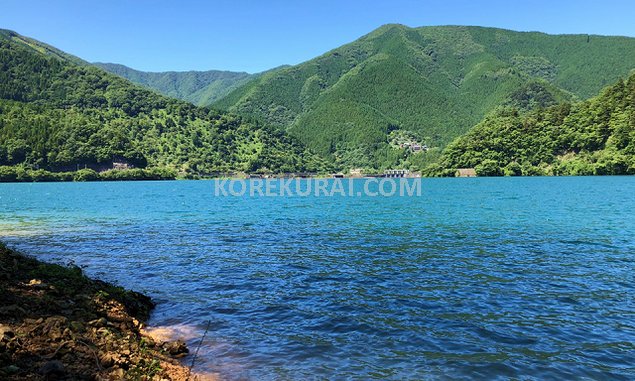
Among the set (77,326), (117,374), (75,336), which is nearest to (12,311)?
(77,326)

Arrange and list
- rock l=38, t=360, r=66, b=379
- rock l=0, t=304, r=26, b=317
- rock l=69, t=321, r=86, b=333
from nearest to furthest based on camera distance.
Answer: rock l=38, t=360, r=66, b=379 → rock l=69, t=321, r=86, b=333 → rock l=0, t=304, r=26, b=317

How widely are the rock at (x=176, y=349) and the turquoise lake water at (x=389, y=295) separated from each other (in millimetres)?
752

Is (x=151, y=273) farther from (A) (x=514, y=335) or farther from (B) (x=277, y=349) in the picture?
(A) (x=514, y=335)

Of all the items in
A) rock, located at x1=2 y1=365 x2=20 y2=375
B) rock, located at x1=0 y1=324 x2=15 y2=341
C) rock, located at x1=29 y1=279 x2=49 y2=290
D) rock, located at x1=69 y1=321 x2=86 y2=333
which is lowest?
rock, located at x1=69 y1=321 x2=86 y2=333

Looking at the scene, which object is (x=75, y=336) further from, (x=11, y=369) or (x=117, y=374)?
(x=11, y=369)

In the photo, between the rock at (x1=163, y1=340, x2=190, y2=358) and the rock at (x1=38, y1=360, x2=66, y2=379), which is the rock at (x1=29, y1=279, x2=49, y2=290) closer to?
the rock at (x1=163, y1=340, x2=190, y2=358)

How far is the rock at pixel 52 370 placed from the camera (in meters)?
10.5

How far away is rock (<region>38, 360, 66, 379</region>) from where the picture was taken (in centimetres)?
1048

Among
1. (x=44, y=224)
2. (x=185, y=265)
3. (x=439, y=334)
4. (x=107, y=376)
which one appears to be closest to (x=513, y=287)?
(x=439, y=334)

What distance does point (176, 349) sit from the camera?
14.9 m

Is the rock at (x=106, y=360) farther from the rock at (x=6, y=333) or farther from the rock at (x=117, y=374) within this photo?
the rock at (x=6, y=333)

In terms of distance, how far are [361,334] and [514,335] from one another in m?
5.97

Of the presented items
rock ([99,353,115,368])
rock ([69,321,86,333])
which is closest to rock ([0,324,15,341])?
rock ([69,321,86,333])

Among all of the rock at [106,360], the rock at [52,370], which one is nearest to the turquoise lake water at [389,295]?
the rock at [106,360]
